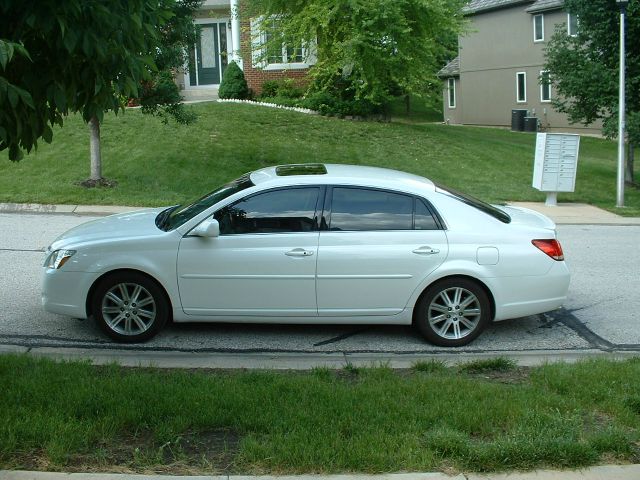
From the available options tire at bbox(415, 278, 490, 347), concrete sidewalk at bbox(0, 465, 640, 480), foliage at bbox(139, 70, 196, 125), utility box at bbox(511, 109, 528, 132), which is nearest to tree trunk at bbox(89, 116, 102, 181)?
foliage at bbox(139, 70, 196, 125)

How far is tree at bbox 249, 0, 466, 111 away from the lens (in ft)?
73.6

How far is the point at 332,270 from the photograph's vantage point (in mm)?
7160

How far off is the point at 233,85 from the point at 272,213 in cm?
2103

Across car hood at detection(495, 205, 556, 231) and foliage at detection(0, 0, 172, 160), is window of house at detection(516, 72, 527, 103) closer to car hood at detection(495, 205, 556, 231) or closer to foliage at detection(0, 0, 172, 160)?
car hood at detection(495, 205, 556, 231)

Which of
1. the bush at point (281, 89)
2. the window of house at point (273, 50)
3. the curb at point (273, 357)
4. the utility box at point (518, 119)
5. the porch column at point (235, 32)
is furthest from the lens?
the utility box at point (518, 119)

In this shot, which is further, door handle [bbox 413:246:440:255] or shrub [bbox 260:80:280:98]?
shrub [bbox 260:80:280:98]

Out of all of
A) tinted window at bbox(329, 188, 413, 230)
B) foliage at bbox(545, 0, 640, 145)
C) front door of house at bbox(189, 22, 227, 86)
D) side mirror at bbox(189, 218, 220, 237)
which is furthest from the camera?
front door of house at bbox(189, 22, 227, 86)

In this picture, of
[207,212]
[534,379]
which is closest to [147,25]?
[207,212]

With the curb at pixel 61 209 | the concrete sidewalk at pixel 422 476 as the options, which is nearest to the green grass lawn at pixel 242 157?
the curb at pixel 61 209

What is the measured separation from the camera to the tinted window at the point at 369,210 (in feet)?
24.0

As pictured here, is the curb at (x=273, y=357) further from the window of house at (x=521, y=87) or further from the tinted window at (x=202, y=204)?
the window of house at (x=521, y=87)

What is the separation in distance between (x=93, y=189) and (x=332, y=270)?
35.6 ft

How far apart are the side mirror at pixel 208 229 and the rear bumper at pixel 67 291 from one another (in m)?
1.00

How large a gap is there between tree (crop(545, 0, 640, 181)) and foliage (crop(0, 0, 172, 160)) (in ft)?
54.2
